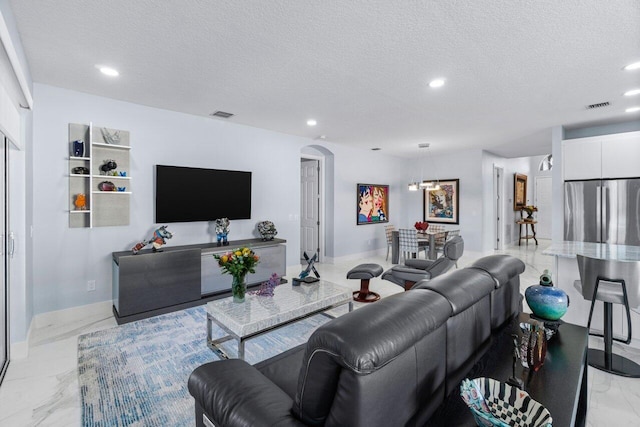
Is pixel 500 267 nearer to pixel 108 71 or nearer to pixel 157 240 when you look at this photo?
pixel 157 240

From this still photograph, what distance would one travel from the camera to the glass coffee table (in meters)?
2.47

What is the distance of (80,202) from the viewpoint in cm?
355

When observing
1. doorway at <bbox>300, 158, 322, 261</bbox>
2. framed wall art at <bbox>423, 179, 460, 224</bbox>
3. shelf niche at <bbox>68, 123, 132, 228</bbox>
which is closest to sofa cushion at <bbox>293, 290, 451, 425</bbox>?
shelf niche at <bbox>68, 123, 132, 228</bbox>

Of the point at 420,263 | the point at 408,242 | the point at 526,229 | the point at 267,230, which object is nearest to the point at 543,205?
the point at 526,229

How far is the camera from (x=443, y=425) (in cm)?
112

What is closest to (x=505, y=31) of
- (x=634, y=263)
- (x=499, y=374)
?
(x=634, y=263)

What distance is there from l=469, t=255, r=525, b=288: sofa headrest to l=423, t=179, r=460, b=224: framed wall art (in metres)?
6.11

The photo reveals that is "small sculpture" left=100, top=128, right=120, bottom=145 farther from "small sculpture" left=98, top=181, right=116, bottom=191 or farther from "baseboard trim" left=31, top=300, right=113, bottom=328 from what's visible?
"baseboard trim" left=31, top=300, right=113, bottom=328

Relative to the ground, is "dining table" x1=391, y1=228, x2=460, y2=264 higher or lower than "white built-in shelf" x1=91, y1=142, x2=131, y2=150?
lower

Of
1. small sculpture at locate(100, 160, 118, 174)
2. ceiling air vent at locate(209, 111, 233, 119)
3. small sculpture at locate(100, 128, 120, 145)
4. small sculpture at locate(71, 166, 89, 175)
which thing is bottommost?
small sculpture at locate(71, 166, 89, 175)

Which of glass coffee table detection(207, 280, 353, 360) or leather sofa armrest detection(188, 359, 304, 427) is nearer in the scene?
leather sofa armrest detection(188, 359, 304, 427)

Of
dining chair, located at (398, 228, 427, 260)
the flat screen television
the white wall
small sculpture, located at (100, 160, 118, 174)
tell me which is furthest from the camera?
dining chair, located at (398, 228, 427, 260)

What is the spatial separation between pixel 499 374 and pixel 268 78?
10.3 ft

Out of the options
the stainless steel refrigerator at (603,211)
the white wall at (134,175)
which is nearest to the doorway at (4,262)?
the white wall at (134,175)
